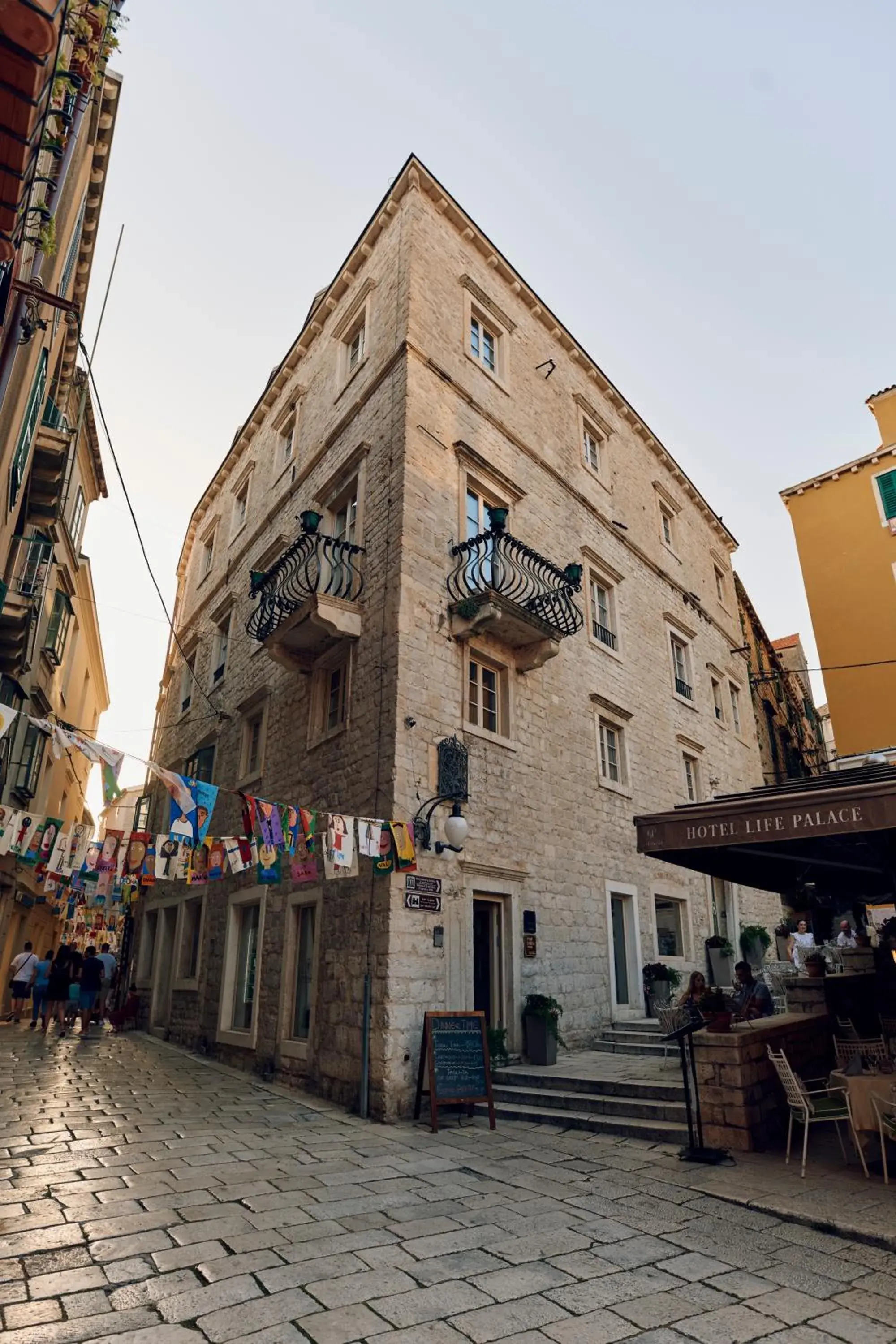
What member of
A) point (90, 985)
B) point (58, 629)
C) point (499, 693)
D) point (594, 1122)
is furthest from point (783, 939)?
point (58, 629)

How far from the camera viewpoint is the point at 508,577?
10.9 metres

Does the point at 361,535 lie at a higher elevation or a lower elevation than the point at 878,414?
lower

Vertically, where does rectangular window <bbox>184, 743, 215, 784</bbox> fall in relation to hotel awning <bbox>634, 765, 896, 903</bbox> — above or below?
above

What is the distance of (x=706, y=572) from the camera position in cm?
1998

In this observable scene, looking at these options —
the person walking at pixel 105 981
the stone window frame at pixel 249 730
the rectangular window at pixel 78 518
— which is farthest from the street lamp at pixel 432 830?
the rectangular window at pixel 78 518

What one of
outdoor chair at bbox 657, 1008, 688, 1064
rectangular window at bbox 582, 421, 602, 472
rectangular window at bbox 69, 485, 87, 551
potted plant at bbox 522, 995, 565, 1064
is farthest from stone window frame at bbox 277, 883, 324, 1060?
rectangular window at bbox 69, 485, 87, 551

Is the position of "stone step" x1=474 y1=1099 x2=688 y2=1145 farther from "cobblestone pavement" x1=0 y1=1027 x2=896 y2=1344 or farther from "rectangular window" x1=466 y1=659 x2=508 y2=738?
"rectangular window" x1=466 y1=659 x2=508 y2=738

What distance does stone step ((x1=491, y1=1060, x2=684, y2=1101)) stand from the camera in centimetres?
724

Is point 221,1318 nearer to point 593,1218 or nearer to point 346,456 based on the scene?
point 593,1218

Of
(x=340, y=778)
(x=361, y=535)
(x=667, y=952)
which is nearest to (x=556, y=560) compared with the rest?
(x=361, y=535)

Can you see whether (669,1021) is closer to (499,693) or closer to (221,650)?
(499,693)

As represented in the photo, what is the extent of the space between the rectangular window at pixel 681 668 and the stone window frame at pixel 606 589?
8.39ft

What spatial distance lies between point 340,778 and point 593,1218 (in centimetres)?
598

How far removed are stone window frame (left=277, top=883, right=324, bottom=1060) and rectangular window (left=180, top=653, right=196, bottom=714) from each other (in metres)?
8.91
